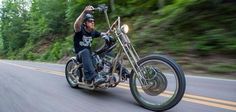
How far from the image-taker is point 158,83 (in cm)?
445

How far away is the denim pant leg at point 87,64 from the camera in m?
5.49

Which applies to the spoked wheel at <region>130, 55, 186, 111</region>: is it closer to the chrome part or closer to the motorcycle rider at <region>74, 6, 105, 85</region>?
the chrome part

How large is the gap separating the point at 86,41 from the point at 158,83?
1840 mm

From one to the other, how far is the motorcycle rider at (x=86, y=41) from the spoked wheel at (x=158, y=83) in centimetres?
62

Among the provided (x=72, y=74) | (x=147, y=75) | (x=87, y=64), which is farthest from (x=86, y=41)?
(x=147, y=75)

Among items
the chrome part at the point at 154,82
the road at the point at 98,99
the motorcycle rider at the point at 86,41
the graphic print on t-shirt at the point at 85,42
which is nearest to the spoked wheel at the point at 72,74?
the road at the point at 98,99

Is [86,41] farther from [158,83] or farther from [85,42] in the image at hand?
[158,83]

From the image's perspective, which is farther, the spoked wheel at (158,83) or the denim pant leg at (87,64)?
the denim pant leg at (87,64)

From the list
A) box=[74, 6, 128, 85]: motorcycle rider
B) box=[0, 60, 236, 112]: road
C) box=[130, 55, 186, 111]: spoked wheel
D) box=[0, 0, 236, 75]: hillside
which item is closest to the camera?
box=[130, 55, 186, 111]: spoked wheel

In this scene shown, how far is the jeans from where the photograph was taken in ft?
18.0

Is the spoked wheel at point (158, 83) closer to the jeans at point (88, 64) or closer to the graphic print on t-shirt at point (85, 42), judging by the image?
the jeans at point (88, 64)

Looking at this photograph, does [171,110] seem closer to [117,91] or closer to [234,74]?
[117,91]

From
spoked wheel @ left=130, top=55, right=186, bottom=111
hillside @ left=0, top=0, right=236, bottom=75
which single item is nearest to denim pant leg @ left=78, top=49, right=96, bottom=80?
spoked wheel @ left=130, top=55, right=186, bottom=111

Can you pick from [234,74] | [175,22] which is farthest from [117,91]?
[175,22]
